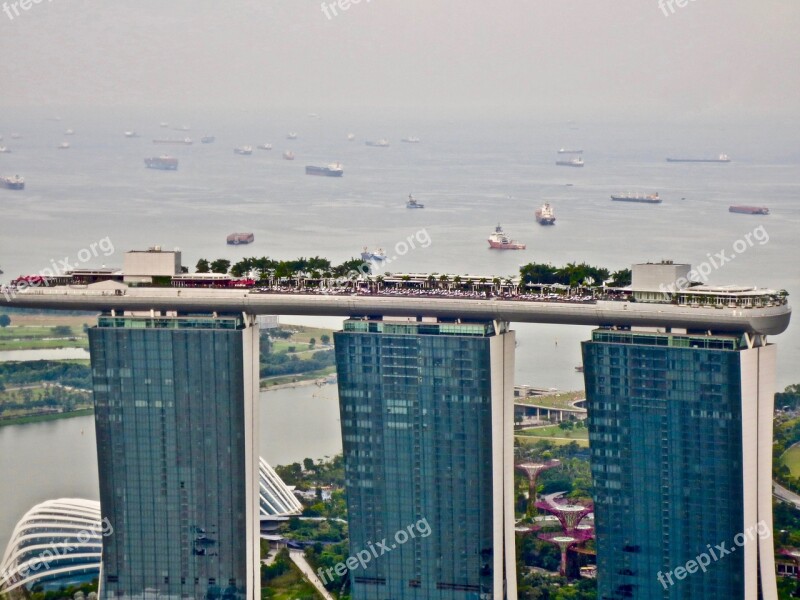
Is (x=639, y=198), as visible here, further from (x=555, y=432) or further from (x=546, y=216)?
(x=555, y=432)

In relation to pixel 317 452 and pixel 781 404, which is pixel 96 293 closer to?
pixel 317 452

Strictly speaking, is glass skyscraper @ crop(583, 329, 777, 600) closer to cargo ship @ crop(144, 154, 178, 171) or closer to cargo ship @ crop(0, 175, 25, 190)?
cargo ship @ crop(0, 175, 25, 190)

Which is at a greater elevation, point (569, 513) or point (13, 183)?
point (13, 183)

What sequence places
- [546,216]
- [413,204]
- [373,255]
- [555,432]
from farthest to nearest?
[413,204], [546,216], [373,255], [555,432]

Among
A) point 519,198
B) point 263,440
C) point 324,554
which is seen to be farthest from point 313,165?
point 324,554

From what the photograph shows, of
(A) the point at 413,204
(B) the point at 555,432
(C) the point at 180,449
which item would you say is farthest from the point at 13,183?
(C) the point at 180,449

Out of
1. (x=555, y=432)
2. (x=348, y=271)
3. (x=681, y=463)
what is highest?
(x=348, y=271)
